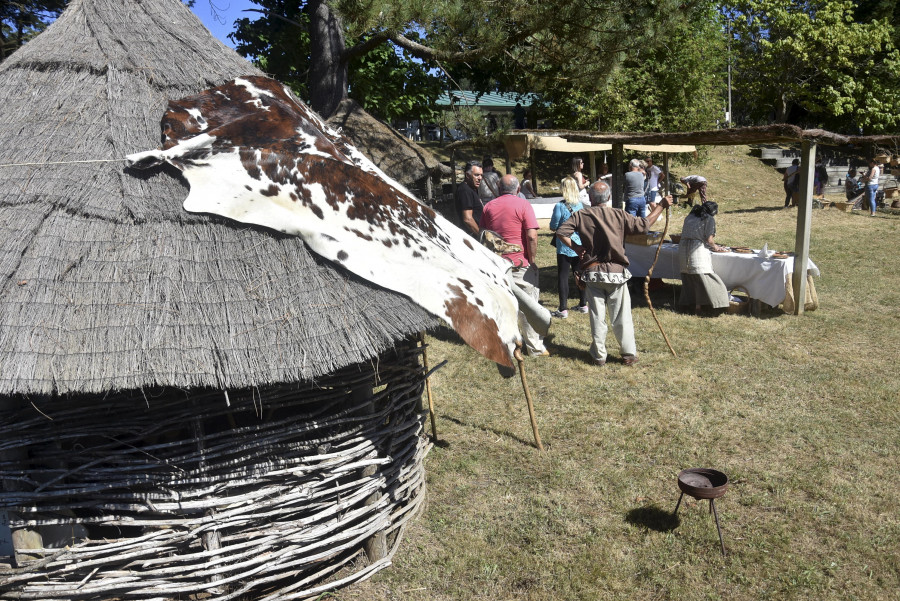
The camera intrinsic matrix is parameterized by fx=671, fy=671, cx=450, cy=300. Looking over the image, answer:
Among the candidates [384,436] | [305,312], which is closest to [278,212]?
[305,312]

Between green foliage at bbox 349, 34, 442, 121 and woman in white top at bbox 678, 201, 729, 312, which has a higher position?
green foliage at bbox 349, 34, 442, 121

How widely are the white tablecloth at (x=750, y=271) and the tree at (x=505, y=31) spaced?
3.05 meters

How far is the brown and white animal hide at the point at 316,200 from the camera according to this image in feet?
13.2

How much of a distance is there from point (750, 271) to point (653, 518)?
18.8ft

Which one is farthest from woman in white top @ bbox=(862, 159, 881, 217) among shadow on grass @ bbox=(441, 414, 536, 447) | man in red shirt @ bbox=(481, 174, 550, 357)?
shadow on grass @ bbox=(441, 414, 536, 447)

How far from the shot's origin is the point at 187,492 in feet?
12.5

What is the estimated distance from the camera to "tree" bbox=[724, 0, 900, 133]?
25781 mm

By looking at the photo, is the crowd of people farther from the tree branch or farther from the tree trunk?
the tree trunk

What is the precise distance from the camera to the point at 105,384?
334cm

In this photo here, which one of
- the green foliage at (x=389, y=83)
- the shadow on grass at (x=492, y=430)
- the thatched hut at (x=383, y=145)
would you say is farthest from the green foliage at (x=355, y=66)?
the shadow on grass at (x=492, y=430)

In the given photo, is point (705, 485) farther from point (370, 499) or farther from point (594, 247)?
point (594, 247)

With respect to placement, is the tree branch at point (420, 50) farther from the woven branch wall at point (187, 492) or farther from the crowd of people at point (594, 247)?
the woven branch wall at point (187, 492)

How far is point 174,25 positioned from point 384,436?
3708mm

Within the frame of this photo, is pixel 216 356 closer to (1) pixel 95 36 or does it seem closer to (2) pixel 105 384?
(2) pixel 105 384
